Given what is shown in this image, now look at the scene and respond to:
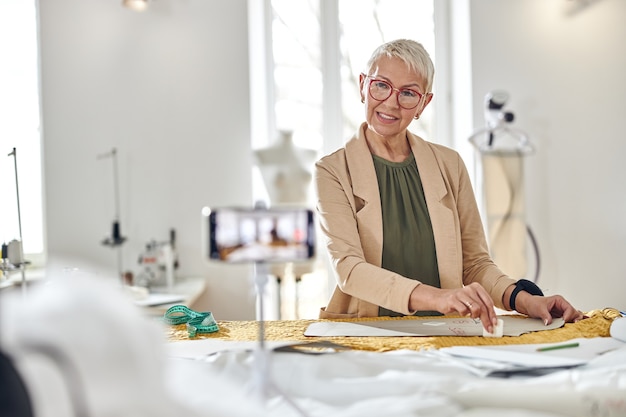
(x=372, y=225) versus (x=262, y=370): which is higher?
(x=372, y=225)

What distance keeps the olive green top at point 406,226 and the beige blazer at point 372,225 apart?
0.04 m

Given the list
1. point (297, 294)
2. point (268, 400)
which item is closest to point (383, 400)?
point (268, 400)

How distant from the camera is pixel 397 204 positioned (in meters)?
1.78

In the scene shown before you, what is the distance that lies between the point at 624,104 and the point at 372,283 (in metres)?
2.81

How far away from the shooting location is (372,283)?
1.49 m

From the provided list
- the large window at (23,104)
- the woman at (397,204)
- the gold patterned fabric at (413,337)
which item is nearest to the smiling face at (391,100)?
the woman at (397,204)

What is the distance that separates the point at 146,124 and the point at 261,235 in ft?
9.64

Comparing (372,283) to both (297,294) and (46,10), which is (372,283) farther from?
(46,10)

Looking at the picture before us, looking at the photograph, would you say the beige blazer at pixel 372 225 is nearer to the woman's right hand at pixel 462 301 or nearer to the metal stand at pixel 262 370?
the woman's right hand at pixel 462 301

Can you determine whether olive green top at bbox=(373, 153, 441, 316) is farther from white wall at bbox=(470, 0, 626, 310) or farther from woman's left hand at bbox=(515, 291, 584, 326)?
white wall at bbox=(470, 0, 626, 310)

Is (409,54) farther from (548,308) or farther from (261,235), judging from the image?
(261,235)

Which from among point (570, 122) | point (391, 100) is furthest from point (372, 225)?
point (570, 122)

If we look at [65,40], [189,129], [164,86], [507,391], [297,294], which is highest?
[65,40]

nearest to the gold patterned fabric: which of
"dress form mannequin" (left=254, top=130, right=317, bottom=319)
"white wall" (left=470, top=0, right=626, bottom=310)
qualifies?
"dress form mannequin" (left=254, top=130, right=317, bottom=319)
